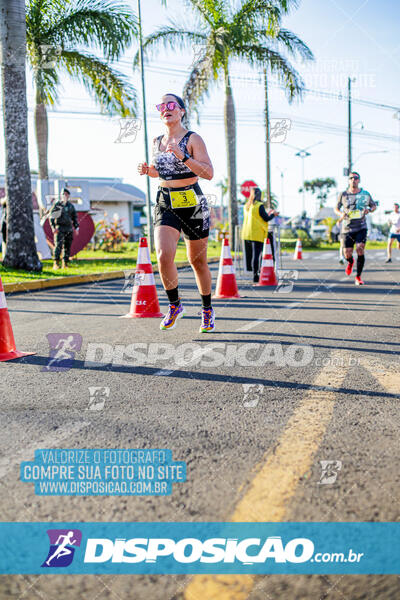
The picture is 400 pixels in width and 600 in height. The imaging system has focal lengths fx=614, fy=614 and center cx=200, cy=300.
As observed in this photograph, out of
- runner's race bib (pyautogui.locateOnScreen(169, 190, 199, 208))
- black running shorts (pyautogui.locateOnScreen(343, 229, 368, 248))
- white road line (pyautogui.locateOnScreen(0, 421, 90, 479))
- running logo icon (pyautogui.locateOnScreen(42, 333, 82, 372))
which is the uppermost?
runner's race bib (pyautogui.locateOnScreen(169, 190, 199, 208))

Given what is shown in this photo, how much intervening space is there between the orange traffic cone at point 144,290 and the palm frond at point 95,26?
43.0 ft

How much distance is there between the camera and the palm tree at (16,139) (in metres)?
12.1

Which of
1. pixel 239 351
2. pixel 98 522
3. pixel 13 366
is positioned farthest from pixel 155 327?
pixel 98 522

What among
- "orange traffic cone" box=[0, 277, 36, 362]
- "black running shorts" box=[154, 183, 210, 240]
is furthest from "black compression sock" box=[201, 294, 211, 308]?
"orange traffic cone" box=[0, 277, 36, 362]

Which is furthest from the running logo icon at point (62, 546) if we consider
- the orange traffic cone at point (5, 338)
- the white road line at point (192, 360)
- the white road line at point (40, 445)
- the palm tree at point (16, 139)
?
the palm tree at point (16, 139)

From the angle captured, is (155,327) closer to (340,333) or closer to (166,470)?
(340,333)

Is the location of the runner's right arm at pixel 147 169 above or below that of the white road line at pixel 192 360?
above

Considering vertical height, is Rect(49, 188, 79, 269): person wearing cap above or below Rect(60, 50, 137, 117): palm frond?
below

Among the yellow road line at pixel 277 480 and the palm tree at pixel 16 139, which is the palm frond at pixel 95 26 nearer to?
the palm tree at pixel 16 139

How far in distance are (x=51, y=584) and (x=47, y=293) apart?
9.18 metres

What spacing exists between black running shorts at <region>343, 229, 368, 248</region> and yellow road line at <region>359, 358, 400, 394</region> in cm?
635

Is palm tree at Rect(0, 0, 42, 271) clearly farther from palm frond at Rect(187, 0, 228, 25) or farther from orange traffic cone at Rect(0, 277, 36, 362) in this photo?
palm frond at Rect(187, 0, 228, 25)

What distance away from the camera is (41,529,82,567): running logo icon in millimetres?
1659

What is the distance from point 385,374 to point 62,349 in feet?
8.11
